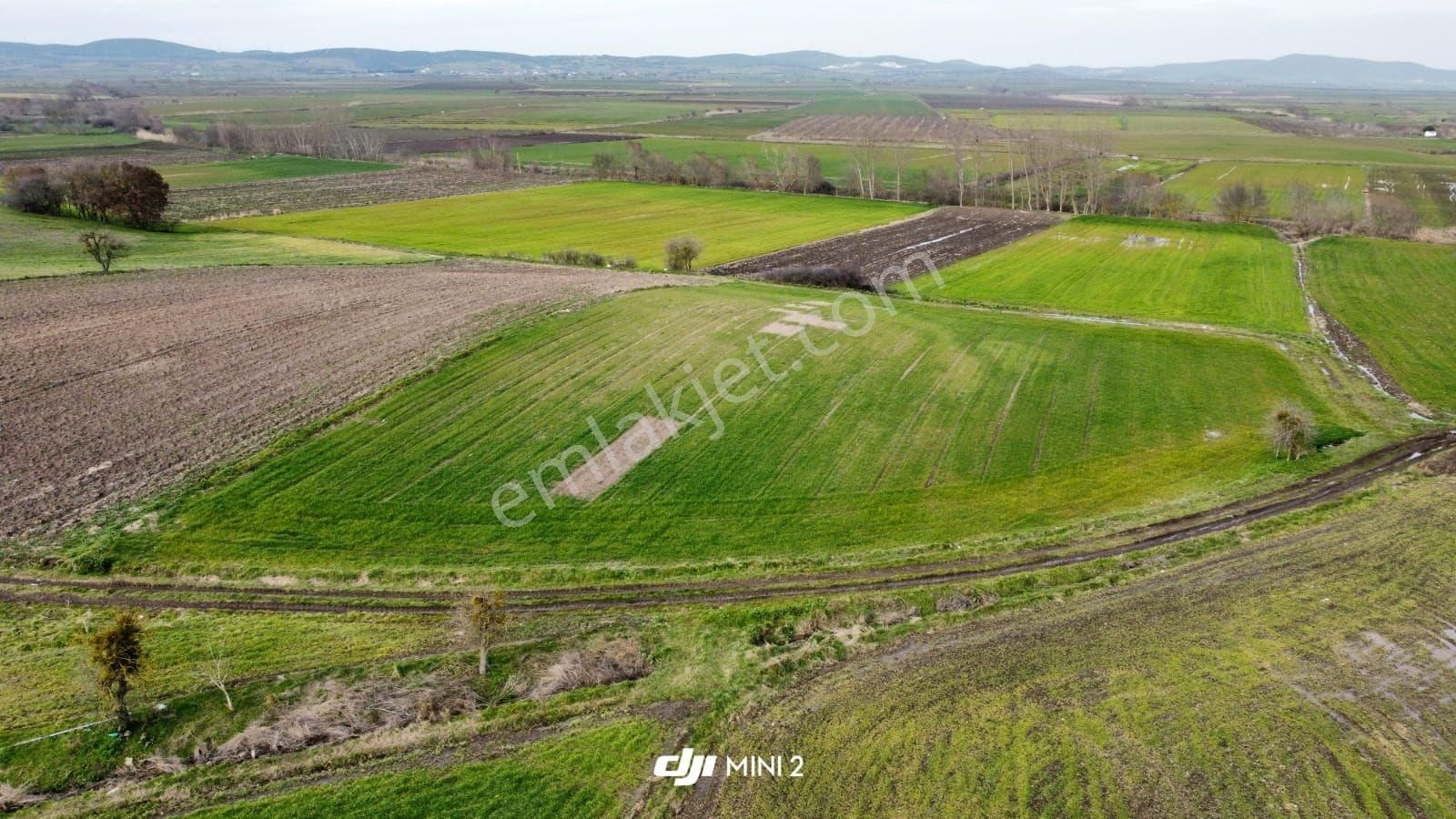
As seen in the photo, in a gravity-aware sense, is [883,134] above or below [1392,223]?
above

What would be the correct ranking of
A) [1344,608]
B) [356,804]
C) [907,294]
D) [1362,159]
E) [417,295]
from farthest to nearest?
[1362,159] < [907,294] < [417,295] < [1344,608] < [356,804]

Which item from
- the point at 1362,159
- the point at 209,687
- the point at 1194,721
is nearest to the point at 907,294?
the point at 1194,721

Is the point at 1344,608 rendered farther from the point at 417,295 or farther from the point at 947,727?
the point at 417,295

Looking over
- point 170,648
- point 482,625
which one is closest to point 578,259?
point 170,648

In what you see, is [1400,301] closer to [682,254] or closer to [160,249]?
[682,254]

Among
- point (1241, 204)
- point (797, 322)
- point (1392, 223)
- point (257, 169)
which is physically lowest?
point (797, 322)

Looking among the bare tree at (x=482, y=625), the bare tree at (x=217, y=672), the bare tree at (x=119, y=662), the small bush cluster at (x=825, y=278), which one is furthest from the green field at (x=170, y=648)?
the small bush cluster at (x=825, y=278)
